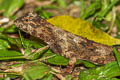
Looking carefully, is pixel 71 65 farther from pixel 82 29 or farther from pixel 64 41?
pixel 82 29

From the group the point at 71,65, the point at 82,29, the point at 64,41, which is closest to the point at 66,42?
the point at 64,41

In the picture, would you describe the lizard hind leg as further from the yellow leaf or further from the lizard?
the yellow leaf

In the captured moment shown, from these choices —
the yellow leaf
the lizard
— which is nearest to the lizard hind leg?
the lizard

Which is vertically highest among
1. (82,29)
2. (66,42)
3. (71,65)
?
(82,29)

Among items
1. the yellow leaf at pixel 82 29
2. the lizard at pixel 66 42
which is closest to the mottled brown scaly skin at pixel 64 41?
the lizard at pixel 66 42

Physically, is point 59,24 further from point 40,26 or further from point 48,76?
point 48,76

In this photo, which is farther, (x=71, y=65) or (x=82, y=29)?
(x=82, y=29)

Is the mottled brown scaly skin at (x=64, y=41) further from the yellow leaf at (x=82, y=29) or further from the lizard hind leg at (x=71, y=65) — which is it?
the yellow leaf at (x=82, y=29)
